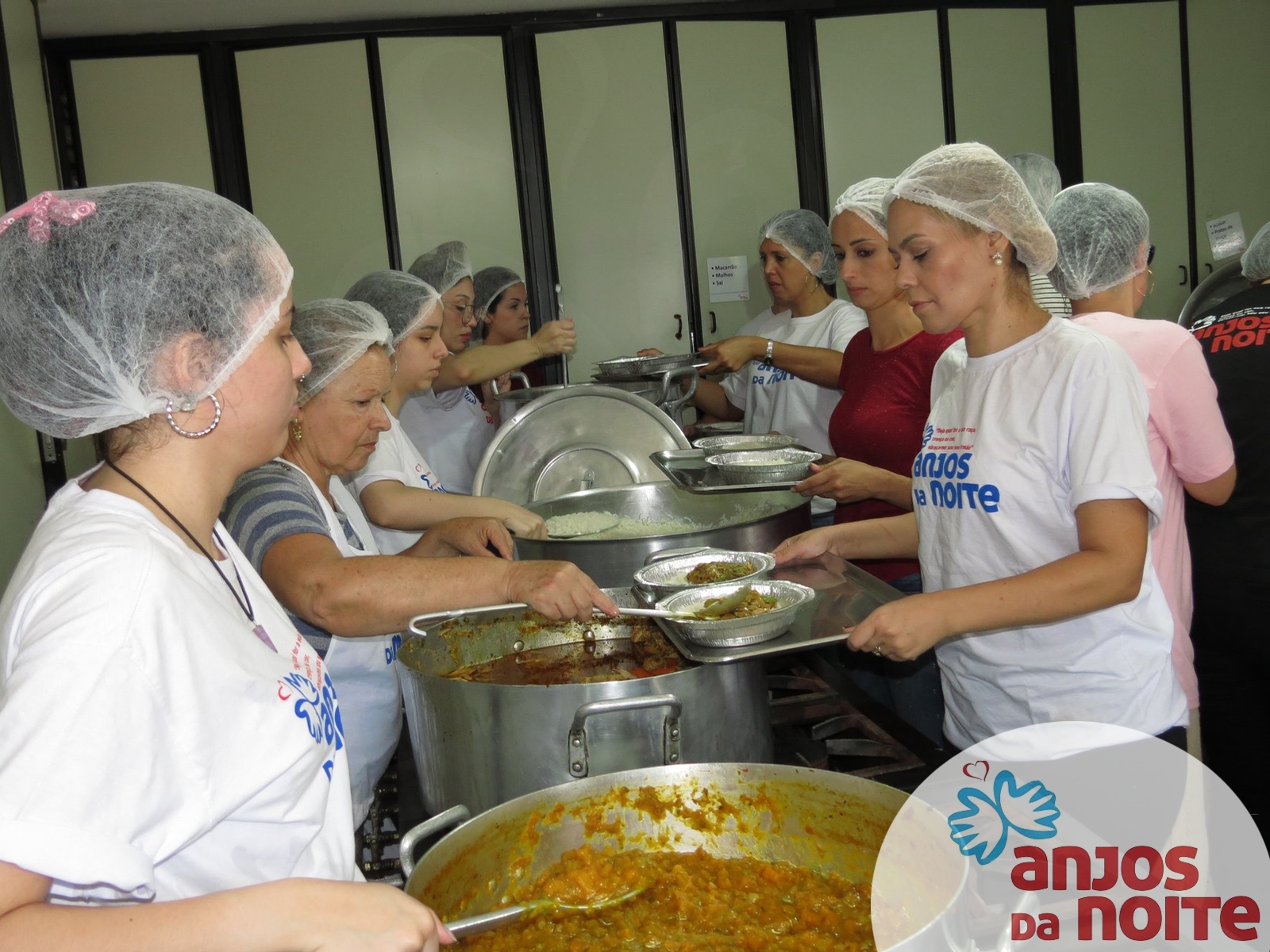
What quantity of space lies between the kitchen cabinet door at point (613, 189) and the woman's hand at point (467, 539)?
318cm

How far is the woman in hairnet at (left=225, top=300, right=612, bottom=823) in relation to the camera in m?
1.45

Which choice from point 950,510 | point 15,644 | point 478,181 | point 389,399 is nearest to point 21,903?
point 15,644

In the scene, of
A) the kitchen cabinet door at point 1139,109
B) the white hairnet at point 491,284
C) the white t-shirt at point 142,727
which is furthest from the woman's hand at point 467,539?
the kitchen cabinet door at point 1139,109

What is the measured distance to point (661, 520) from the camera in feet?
7.94

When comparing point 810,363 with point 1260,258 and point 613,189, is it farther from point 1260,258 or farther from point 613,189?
point 613,189

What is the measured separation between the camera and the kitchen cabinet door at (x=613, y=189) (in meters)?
5.01

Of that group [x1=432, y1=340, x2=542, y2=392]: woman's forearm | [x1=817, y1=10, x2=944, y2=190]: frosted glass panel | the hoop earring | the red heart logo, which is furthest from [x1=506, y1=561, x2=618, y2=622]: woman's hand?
[x1=817, y1=10, x2=944, y2=190]: frosted glass panel

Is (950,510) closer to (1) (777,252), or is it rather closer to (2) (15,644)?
(2) (15,644)

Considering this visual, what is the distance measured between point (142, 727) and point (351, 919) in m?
0.21

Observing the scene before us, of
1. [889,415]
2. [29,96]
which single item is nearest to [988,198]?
[889,415]

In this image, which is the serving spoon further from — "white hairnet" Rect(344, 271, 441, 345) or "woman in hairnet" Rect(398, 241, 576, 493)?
"woman in hairnet" Rect(398, 241, 576, 493)

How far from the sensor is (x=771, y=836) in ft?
3.99

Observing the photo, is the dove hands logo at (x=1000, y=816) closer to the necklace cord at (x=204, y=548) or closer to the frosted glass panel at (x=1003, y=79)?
the necklace cord at (x=204, y=548)

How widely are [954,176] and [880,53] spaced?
13.6 ft
